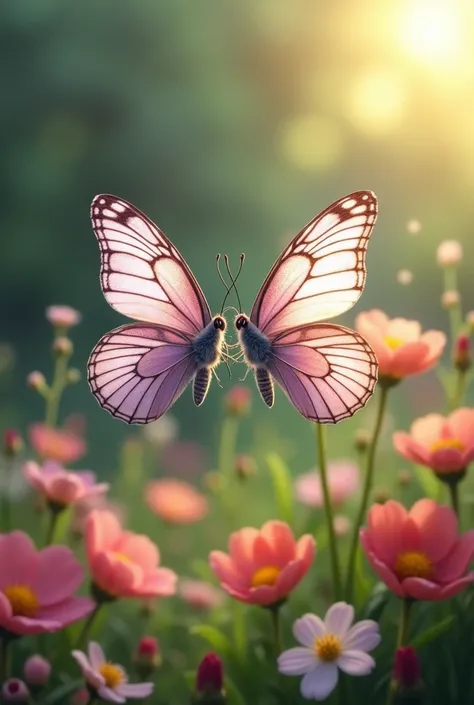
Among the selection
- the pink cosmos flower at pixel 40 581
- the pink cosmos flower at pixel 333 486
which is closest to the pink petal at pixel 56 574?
the pink cosmos flower at pixel 40 581

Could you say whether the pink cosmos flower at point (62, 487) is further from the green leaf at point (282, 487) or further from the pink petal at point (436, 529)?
the pink petal at point (436, 529)

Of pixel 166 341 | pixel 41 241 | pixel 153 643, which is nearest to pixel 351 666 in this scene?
pixel 153 643

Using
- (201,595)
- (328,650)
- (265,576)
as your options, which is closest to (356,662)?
(328,650)

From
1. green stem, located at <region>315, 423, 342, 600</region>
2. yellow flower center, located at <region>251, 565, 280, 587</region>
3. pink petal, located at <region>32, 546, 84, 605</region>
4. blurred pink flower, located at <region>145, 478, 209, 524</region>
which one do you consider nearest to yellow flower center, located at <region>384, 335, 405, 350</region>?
green stem, located at <region>315, 423, 342, 600</region>

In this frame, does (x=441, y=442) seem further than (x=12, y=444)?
No

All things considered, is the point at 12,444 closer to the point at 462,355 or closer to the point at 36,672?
the point at 36,672

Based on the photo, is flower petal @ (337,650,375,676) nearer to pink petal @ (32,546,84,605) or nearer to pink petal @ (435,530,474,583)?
pink petal @ (435,530,474,583)
